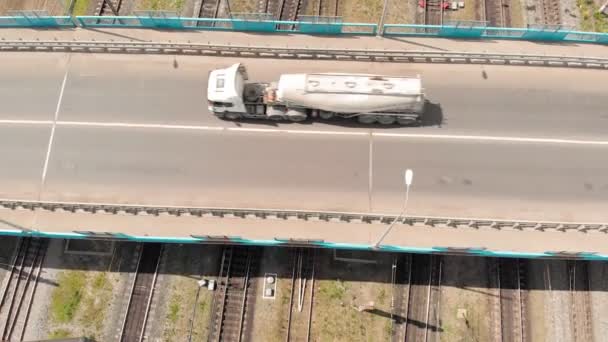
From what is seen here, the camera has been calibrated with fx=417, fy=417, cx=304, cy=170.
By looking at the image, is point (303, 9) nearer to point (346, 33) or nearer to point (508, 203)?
point (346, 33)

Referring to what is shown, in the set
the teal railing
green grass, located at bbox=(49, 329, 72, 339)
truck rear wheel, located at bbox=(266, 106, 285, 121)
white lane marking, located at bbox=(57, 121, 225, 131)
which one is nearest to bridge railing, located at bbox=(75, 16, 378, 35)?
truck rear wheel, located at bbox=(266, 106, 285, 121)

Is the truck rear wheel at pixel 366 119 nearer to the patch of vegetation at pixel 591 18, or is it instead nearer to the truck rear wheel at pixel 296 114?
the truck rear wheel at pixel 296 114

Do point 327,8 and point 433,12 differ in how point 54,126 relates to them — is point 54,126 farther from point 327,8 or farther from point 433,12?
point 433,12

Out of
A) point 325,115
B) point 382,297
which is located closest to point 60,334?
point 382,297

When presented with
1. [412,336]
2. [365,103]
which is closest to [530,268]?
[412,336]

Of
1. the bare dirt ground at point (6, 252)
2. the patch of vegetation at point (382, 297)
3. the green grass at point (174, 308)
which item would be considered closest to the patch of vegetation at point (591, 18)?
the patch of vegetation at point (382, 297)

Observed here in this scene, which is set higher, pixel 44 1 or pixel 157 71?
pixel 44 1
